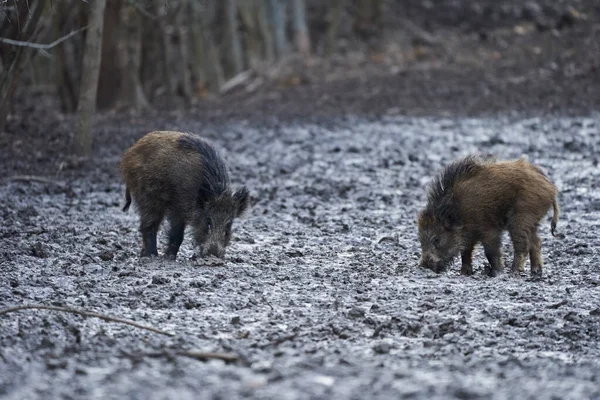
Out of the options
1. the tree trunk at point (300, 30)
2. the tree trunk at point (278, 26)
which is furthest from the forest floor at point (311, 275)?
the tree trunk at point (300, 30)

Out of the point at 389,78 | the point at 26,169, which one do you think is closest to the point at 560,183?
the point at 26,169

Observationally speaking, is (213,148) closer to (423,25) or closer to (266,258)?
(266,258)

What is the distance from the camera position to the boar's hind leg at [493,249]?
29.4 ft

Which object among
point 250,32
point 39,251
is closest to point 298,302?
point 39,251

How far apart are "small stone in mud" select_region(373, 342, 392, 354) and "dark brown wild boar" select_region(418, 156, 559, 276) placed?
2916 millimetres

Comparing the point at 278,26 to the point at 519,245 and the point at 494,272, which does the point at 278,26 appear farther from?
the point at 519,245

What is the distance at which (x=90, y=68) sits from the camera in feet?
46.8

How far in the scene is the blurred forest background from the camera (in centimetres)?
1533

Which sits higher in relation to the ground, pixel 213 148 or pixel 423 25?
pixel 423 25

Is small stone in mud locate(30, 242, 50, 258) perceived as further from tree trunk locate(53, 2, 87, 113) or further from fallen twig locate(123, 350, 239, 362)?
tree trunk locate(53, 2, 87, 113)

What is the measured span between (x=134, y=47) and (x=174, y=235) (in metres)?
12.2

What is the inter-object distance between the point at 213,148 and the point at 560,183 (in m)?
5.50

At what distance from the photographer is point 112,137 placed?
16891 mm

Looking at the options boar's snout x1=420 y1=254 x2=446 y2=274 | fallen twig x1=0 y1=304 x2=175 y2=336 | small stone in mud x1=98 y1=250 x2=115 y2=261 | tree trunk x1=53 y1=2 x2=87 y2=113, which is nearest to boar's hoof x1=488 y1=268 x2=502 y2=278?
boar's snout x1=420 y1=254 x2=446 y2=274
